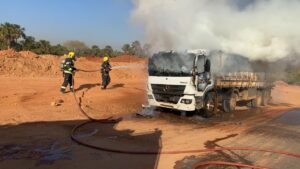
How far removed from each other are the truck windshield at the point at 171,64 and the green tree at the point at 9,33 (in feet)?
112

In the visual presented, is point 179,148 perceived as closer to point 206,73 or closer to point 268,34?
point 206,73

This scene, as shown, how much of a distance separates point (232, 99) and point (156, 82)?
460 cm

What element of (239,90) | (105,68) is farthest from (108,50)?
(239,90)

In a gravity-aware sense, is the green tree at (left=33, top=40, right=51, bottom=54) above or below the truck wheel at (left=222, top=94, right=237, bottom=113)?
above

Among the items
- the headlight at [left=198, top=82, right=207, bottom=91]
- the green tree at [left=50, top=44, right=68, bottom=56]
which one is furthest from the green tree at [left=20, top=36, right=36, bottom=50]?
the headlight at [left=198, top=82, right=207, bottom=91]

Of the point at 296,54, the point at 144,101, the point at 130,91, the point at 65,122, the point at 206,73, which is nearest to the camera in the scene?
the point at 65,122

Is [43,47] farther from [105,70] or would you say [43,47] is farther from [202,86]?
[202,86]

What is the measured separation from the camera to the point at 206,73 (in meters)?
13.4

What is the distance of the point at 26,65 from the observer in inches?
1061

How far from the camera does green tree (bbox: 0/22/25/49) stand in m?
42.9

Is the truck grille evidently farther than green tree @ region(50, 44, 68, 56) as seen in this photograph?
No

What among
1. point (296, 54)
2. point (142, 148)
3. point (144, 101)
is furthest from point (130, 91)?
point (142, 148)

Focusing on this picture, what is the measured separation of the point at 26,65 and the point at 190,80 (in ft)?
58.7

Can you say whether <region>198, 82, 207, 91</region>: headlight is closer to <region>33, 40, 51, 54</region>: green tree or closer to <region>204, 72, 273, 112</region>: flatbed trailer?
<region>204, 72, 273, 112</region>: flatbed trailer
